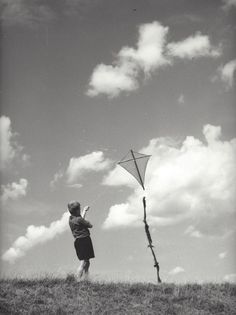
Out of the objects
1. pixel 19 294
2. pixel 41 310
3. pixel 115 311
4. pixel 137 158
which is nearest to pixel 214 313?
pixel 115 311

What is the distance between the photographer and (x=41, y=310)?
30.3 ft

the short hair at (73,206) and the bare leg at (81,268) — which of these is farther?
the short hair at (73,206)

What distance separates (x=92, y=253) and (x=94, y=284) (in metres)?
1.01

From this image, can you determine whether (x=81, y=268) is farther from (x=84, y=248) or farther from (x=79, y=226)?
(x=79, y=226)

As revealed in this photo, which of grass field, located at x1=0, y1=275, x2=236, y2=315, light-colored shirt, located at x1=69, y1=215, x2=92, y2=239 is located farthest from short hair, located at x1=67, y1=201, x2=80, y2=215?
grass field, located at x1=0, y1=275, x2=236, y2=315

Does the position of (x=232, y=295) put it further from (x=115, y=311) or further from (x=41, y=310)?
(x=41, y=310)

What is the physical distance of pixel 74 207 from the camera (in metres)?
11.9

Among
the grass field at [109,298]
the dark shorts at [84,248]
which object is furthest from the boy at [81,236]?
the grass field at [109,298]

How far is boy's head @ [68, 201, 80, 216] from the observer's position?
39.0 ft

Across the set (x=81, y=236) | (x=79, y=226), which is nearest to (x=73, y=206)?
(x=79, y=226)

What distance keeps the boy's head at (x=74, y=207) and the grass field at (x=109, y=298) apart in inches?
66.5

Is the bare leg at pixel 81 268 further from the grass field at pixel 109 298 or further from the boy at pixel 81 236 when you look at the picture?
the grass field at pixel 109 298

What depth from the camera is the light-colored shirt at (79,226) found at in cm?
1173

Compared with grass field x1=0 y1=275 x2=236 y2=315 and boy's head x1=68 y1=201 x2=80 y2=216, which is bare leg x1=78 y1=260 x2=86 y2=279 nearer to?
grass field x1=0 y1=275 x2=236 y2=315
